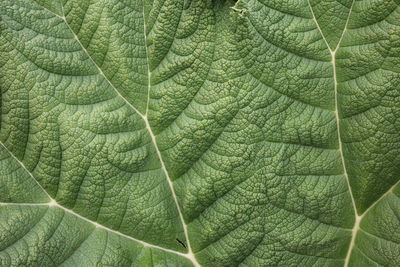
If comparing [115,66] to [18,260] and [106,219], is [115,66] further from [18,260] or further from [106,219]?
[18,260]

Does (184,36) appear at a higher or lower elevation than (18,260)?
higher

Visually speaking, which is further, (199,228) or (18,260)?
(199,228)

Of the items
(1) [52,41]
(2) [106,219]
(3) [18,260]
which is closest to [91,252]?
(2) [106,219]

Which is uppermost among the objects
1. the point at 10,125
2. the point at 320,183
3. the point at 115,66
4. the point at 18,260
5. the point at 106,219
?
the point at 115,66

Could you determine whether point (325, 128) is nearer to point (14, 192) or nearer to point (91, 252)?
point (91, 252)

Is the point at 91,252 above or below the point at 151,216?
below

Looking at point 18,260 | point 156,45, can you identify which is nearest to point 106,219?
point 18,260
